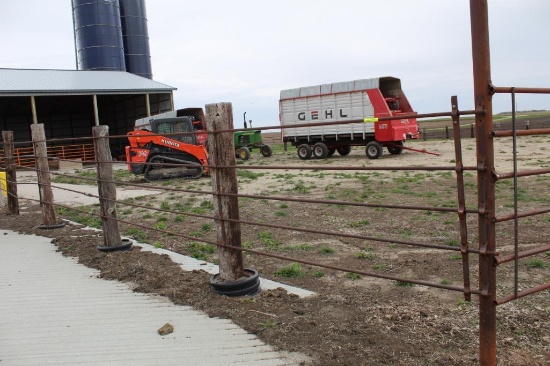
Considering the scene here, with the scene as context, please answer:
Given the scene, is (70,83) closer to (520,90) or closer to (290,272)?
(290,272)

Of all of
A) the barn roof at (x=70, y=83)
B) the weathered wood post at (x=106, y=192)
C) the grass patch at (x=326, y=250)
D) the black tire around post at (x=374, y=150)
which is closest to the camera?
the grass patch at (x=326, y=250)

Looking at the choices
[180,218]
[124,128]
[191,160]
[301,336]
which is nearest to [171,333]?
[301,336]

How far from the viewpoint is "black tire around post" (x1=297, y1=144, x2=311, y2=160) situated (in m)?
22.6

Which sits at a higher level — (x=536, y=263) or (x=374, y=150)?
(x=374, y=150)

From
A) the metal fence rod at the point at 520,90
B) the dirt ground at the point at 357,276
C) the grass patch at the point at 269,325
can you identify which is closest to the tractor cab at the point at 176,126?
the dirt ground at the point at 357,276

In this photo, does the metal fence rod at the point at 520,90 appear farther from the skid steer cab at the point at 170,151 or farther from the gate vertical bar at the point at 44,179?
the skid steer cab at the point at 170,151

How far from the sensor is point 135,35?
1540 inches

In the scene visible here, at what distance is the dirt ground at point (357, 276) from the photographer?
3.27 metres

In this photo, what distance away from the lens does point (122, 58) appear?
122ft

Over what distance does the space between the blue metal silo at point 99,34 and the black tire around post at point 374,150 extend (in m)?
23.6

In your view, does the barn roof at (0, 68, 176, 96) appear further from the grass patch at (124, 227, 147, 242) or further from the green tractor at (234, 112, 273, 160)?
the grass patch at (124, 227, 147, 242)

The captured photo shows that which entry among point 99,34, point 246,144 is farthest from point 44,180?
point 99,34

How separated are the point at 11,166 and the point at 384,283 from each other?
786 cm

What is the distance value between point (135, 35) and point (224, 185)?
38053 millimetres
